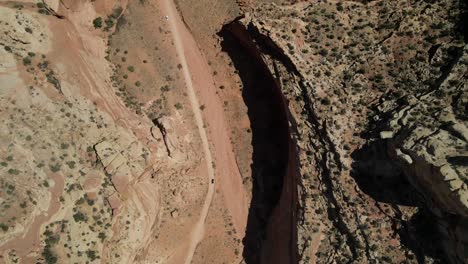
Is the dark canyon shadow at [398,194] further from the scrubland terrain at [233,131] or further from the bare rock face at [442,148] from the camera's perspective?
the bare rock face at [442,148]

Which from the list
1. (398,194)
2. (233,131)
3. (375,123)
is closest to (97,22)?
(233,131)

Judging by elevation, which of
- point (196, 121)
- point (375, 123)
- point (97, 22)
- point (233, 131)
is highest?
point (97, 22)

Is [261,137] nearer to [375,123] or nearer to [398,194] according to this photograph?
[375,123]

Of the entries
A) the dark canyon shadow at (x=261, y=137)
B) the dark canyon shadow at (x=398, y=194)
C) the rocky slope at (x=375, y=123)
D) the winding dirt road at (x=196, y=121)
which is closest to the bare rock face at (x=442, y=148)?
the rocky slope at (x=375, y=123)

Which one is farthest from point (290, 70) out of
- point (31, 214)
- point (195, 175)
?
point (31, 214)

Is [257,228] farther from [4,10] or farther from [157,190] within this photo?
[4,10]

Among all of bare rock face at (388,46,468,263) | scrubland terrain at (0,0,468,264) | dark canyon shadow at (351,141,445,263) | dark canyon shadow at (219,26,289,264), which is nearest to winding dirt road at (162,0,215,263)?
scrubland terrain at (0,0,468,264)

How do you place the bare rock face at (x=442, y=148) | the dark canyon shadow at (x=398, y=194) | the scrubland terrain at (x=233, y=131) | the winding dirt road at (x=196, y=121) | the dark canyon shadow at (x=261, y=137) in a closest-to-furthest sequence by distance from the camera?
the bare rock face at (x=442, y=148), the dark canyon shadow at (x=398, y=194), the scrubland terrain at (x=233, y=131), the winding dirt road at (x=196, y=121), the dark canyon shadow at (x=261, y=137)
